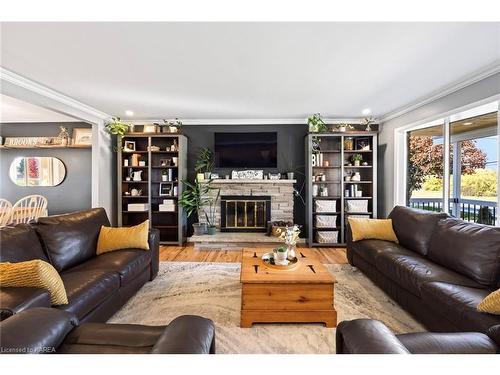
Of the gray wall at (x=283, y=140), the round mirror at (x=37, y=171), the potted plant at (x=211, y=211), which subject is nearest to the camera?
the potted plant at (x=211, y=211)

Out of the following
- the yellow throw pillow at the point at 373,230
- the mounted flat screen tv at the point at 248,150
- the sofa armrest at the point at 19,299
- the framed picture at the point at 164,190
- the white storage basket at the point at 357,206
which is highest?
the mounted flat screen tv at the point at 248,150

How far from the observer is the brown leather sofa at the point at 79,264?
1553 millimetres

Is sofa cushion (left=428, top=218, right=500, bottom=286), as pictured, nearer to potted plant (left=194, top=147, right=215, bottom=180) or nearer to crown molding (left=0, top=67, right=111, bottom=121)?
potted plant (left=194, top=147, right=215, bottom=180)

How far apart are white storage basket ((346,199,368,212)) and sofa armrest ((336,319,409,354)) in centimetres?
360

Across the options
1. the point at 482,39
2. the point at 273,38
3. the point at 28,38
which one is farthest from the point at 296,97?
the point at 28,38

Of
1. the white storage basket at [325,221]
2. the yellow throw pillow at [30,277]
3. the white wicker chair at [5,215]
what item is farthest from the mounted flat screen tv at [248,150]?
the white wicker chair at [5,215]

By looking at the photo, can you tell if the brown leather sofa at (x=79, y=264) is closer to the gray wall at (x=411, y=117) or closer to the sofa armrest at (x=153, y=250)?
the sofa armrest at (x=153, y=250)

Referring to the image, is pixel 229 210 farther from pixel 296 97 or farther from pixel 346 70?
pixel 346 70

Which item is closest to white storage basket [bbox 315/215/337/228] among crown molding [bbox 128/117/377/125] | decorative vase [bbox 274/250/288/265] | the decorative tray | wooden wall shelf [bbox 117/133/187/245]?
crown molding [bbox 128/117/377/125]

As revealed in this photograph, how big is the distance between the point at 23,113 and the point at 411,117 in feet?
22.2

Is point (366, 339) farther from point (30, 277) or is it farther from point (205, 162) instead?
point (205, 162)

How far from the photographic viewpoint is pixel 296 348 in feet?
5.91

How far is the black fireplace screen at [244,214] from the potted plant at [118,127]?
221cm

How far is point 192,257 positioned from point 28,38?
10.4 feet
